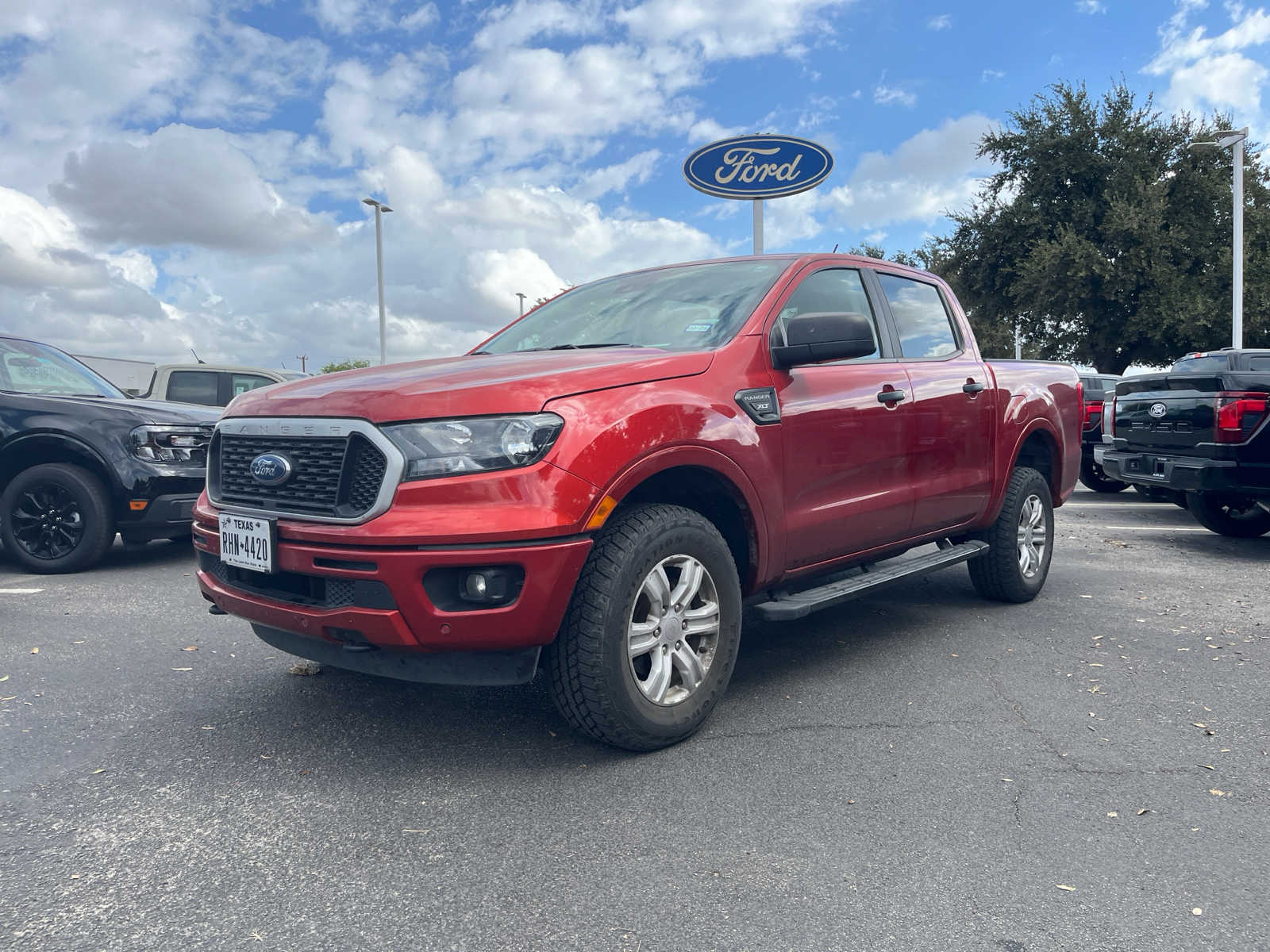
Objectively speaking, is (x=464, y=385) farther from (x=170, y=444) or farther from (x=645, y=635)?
(x=170, y=444)

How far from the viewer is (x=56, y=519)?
255 inches

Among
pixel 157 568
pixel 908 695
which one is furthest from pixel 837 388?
pixel 157 568

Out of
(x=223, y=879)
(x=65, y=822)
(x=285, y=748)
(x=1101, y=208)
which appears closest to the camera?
(x=223, y=879)

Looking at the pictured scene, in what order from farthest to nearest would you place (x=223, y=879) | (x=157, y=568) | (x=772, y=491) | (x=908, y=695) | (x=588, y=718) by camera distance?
(x=157, y=568) < (x=908, y=695) < (x=772, y=491) < (x=588, y=718) < (x=223, y=879)

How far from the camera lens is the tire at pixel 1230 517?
8430mm

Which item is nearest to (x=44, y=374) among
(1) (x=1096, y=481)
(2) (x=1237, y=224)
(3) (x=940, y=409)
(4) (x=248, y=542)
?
(4) (x=248, y=542)

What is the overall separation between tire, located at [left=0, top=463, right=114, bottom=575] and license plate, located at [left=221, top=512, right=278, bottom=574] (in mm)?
3759

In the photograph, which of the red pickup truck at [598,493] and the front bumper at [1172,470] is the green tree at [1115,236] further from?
the red pickup truck at [598,493]

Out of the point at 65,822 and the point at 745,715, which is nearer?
the point at 65,822

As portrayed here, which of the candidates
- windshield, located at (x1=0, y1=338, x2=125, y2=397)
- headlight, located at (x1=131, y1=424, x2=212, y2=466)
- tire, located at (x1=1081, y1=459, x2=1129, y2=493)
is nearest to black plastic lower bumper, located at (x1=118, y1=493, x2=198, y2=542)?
headlight, located at (x1=131, y1=424, x2=212, y2=466)

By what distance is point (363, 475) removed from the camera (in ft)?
9.55

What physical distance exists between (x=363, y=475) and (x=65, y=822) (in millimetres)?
1274

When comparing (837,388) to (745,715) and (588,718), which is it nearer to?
(745,715)

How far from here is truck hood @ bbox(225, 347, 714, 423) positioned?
9.52ft
